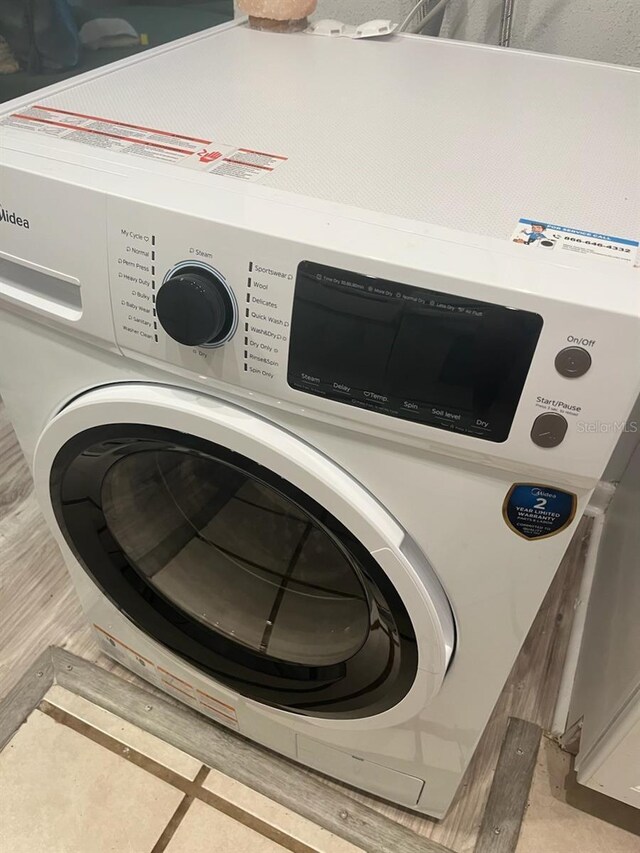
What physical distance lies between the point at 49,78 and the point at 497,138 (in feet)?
2.85

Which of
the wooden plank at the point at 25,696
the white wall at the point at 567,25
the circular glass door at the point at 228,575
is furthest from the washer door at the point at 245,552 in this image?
the white wall at the point at 567,25

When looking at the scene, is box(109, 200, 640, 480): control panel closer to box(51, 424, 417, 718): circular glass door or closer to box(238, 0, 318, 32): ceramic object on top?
box(51, 424, 417, 718): circular glass door

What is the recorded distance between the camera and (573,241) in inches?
20.0

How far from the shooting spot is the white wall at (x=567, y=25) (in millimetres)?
1017

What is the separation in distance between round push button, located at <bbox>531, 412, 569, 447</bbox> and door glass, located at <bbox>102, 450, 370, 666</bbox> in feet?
0.98

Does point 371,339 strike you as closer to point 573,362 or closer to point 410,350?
point 410,350

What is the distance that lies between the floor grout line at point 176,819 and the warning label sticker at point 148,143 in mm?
884

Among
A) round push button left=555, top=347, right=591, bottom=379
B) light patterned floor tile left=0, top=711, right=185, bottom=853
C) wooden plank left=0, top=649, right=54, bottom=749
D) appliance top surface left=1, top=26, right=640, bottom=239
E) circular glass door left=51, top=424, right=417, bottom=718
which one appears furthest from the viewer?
wooden plank left=0, top=649, right=54, bottom=749

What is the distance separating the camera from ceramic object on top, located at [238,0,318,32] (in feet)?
3.10

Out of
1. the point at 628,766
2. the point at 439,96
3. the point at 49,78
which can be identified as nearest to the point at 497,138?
the point at 439,96

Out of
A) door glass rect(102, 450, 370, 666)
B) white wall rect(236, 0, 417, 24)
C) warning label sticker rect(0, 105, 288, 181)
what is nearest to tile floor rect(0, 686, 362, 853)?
door glass rect(102, 450, 370, 666)

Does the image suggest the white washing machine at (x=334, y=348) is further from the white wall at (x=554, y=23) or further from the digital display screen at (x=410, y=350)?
the white wall at (x=554, y=23)

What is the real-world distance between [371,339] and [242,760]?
0.80m

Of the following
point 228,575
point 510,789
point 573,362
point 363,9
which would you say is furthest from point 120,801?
point 363,9
